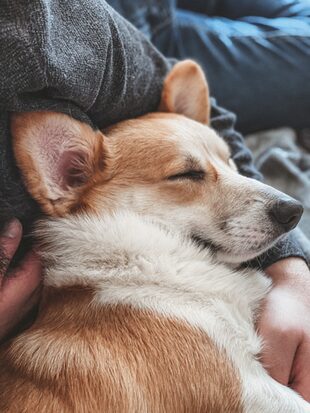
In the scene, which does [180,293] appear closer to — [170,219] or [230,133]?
[170,219]

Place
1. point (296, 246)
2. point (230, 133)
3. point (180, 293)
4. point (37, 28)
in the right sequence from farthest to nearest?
1. point (230, 133)
2. point (296, 246)
3. point (180, 293)
4. point (37, 28)

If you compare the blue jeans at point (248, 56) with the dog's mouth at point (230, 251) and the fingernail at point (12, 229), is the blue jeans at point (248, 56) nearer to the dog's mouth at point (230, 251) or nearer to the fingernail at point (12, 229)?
the dog's mouth at point (230, 251)

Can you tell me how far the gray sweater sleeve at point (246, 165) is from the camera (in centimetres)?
136

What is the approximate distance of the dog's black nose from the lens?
1180 mm

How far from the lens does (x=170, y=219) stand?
3.95ft

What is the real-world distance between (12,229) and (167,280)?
13.0 inches

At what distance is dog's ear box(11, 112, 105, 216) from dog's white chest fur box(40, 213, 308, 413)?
6 cm

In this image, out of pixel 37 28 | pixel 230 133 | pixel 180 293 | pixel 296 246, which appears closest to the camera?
pixel 37 28

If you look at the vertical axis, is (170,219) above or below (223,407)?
above

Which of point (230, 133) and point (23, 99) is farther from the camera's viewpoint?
point (230, 133)

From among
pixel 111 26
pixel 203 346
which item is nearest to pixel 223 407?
pixel 203 346

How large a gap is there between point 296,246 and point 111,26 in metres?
0.71

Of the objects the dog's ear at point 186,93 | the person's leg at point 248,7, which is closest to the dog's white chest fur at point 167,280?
the dog's ear at point 186,93

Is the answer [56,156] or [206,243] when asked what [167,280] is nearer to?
[206,243]
